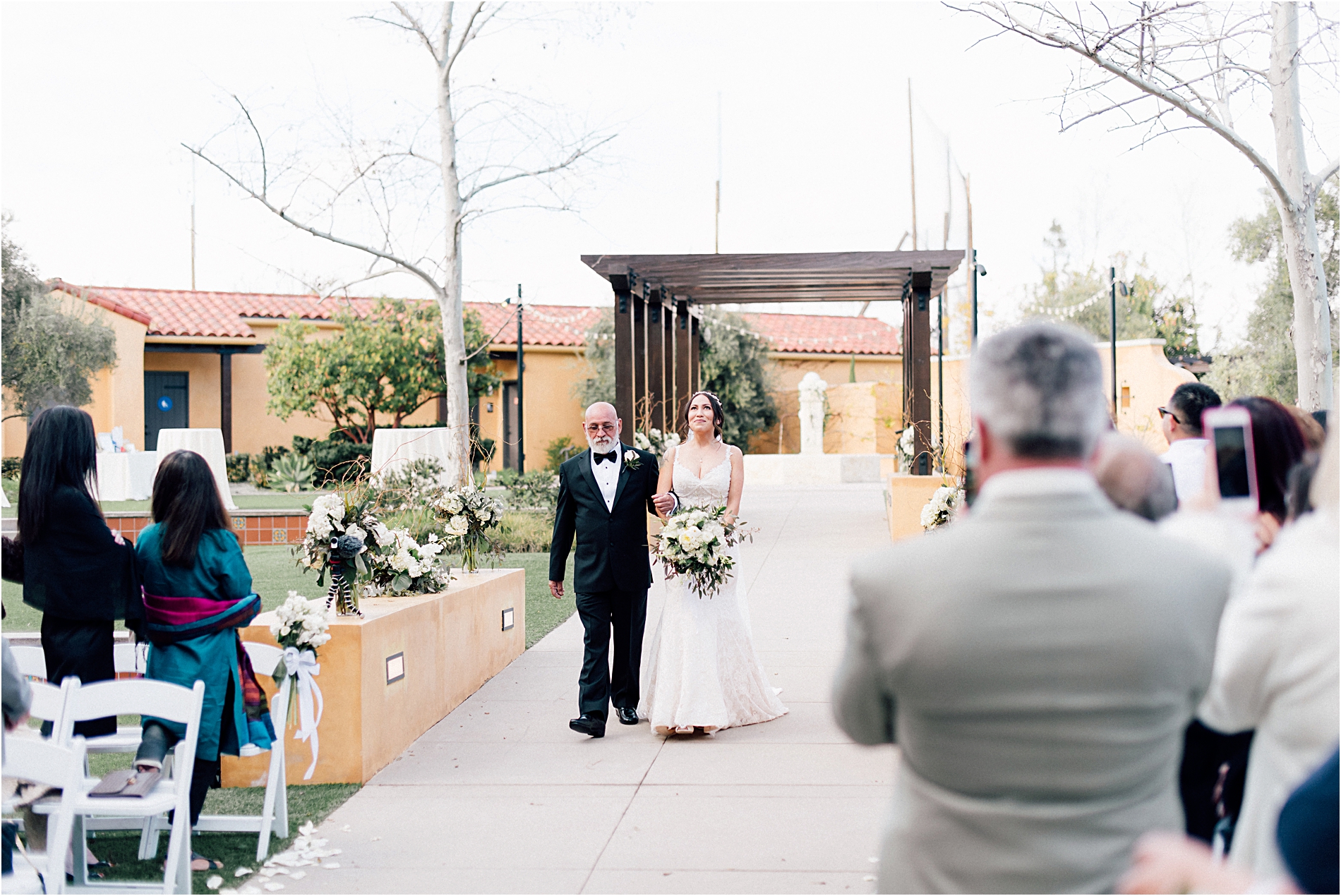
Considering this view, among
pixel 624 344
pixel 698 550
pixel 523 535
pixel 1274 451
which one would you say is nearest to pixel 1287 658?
pixel 1274 451

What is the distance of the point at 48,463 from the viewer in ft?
14.8

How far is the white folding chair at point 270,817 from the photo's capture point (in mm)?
4625

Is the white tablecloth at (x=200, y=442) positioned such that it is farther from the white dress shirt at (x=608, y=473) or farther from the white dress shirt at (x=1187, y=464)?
the white dress shirt at (x=1187, y=464)

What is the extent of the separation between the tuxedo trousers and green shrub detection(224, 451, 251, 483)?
1011 inches

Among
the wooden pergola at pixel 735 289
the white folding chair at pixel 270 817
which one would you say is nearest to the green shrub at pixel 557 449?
the wooden pergola at pixel 735 289

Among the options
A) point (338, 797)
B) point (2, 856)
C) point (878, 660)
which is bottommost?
point (338, 797)

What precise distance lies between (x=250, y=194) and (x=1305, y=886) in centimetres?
1758

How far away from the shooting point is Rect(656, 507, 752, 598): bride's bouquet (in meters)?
6.34

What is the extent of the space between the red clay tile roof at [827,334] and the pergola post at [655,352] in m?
19.5

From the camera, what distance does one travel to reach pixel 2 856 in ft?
11.5

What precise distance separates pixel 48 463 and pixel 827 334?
3623cm

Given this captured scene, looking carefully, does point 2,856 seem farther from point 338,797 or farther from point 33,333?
point 33,333

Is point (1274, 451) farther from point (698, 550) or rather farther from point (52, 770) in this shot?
point (698, 550)

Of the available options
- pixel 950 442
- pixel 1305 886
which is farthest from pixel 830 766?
pixel 950 442
